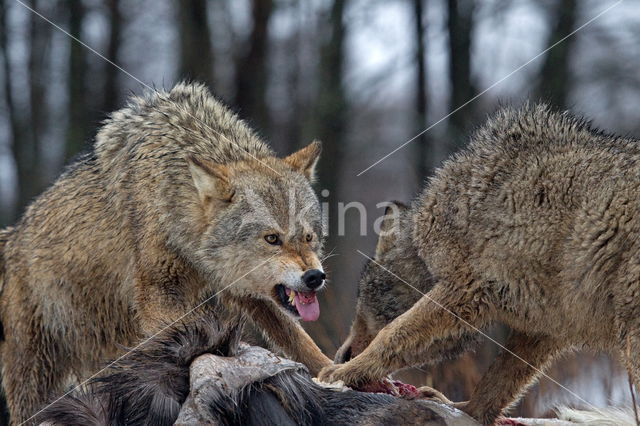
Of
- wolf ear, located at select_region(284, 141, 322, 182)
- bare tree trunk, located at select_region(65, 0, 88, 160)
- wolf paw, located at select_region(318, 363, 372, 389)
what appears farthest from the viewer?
bare tree trunk, located at select_region(65, 0, 88, 160)

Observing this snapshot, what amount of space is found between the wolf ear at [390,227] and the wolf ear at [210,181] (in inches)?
45.4

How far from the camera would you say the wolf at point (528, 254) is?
4.99 m

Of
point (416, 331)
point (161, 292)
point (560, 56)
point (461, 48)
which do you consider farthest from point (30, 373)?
point (461, 48)

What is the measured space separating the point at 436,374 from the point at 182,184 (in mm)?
3141

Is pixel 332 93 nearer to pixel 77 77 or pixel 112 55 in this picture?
pixel 112 55

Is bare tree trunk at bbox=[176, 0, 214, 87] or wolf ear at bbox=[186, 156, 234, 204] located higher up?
bare tree trunk at bbox=[176, 0, 214, 87]

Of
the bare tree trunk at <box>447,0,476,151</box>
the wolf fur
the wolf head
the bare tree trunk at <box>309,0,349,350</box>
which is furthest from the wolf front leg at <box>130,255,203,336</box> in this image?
the bare tree trunk at <box>447,0,476,151</box>

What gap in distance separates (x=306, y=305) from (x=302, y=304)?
0.09 feet

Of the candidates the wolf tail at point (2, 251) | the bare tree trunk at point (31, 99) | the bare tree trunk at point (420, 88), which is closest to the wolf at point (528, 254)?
the wolf tail at point (2, 251)

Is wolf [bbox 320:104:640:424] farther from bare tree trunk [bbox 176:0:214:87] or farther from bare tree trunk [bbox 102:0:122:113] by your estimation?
bare tree trunk [bbox 102:0:122:113]

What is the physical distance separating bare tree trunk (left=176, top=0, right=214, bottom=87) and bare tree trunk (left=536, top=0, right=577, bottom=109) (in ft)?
18.2

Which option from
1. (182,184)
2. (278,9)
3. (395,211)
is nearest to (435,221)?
(395,211)

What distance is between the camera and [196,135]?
6797mm

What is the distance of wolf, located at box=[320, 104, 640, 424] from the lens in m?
4.99
